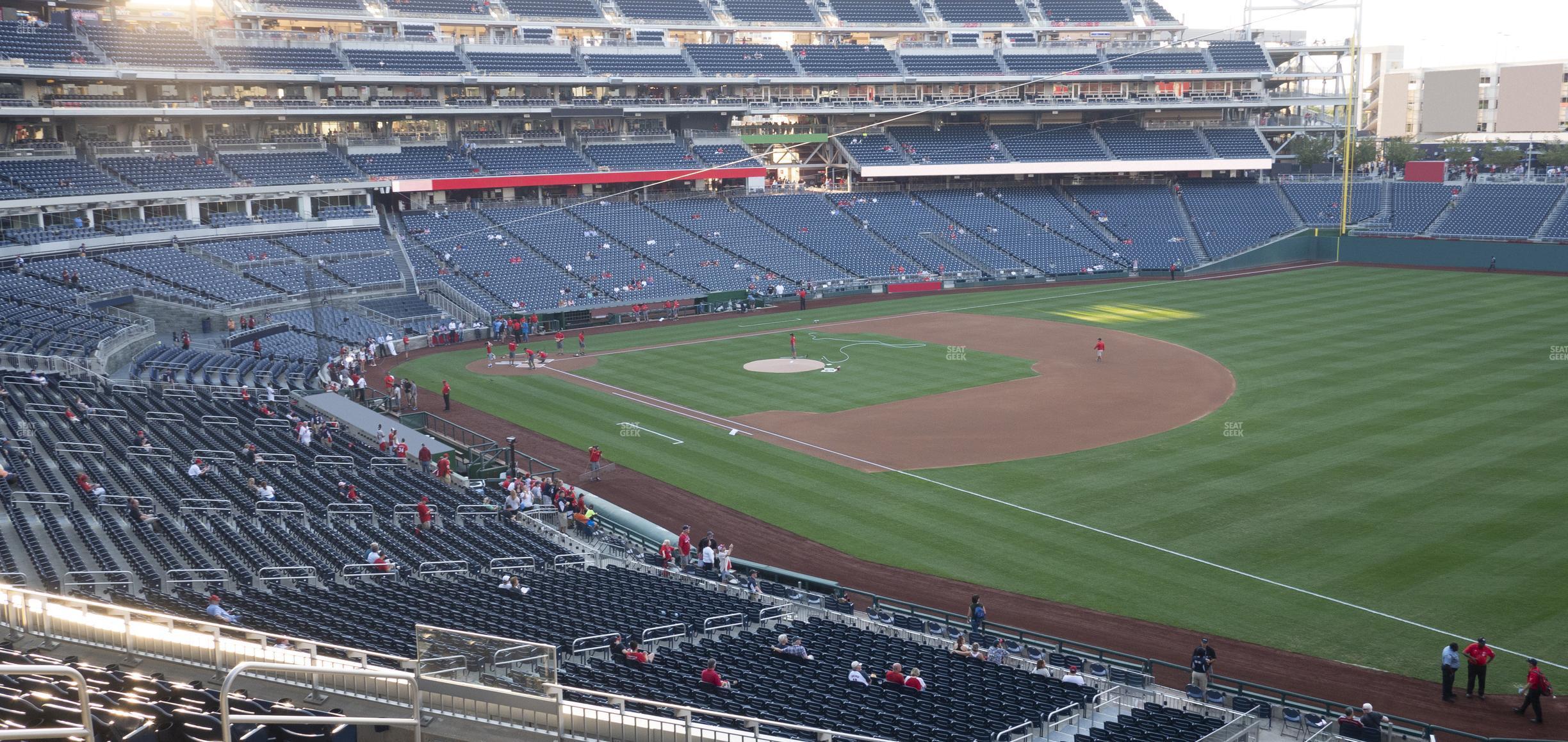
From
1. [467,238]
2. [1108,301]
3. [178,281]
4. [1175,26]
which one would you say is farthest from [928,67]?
[178,281]

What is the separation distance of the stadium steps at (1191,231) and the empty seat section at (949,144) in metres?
11.9

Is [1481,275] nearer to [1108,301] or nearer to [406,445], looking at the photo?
[1108,301]

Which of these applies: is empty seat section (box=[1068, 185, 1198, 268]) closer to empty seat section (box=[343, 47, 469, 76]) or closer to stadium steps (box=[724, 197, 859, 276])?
stadium steps (box=[724, 197, 859, 276])

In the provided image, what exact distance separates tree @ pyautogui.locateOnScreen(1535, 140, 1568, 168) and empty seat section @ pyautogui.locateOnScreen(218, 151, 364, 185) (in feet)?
247

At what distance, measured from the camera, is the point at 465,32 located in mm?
73500

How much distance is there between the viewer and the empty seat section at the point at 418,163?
64750mm

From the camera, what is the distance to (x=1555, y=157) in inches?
3130

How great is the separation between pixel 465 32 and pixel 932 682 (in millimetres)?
66249

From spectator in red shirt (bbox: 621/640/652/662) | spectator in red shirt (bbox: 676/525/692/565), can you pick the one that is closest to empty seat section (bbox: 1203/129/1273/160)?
spectator in red shirt (bbox: 676/525/692/565)

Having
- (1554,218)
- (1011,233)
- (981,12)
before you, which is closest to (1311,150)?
(1554,218)

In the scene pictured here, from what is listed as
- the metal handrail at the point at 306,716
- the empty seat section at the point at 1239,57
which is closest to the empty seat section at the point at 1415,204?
the empty seat section at the point at 1239,57

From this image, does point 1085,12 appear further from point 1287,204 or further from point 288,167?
point 288,167

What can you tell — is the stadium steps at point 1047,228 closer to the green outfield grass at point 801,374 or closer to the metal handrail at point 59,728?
the green outfield grass at point 801,374

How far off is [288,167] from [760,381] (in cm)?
3389
